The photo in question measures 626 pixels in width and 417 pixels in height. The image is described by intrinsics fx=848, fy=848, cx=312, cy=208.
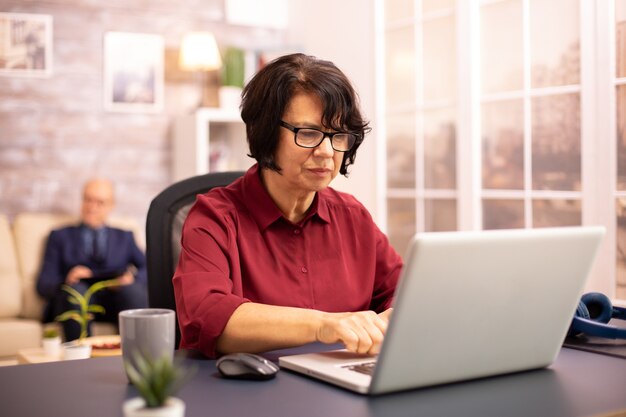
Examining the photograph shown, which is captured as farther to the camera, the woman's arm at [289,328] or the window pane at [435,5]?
the window pane at [435,5]

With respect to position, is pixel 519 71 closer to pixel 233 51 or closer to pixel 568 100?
pixel 568 100

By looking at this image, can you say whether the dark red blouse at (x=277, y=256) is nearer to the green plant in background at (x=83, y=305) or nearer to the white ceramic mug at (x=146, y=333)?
the white ceramic mug at (x=146, y=333)

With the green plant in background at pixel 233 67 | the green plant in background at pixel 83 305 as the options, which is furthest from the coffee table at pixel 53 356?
the green plant in background at pixel 233 67

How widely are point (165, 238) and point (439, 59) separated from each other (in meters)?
2.83

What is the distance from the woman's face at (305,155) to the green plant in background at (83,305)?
2623 millimetres

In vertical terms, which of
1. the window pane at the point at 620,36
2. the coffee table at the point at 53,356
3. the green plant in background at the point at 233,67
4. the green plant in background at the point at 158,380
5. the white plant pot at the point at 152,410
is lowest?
the coffee table at the point at 53,356

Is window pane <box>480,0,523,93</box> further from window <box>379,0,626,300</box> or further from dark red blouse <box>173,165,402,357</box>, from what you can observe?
dark red blouse <box>173,165,402,357</box>

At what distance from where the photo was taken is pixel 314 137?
1.83 metres

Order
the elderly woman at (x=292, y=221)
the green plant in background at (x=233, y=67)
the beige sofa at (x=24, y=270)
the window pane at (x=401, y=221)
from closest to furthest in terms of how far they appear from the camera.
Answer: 1. the elderly woman at (x=292, y=221)
2. the beige sofa at (x=24, y=270)
3. the window pane at (x=401, y=221)
4. the green plant in background at (x=233, y=67)

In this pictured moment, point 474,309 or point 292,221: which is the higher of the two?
point 292,221

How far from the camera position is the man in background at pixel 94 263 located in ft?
15.3

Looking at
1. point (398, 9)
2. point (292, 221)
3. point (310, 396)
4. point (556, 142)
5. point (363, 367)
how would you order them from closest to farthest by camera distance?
point (310, 396)
point (363, 367)
point (292, 221)
point (556, 142)
point (398, 9)

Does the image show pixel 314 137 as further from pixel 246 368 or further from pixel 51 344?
pixel 51 344

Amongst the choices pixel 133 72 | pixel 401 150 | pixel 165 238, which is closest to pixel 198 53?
pixel 133 72
